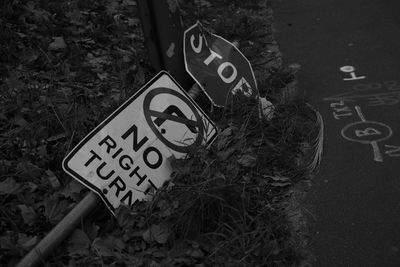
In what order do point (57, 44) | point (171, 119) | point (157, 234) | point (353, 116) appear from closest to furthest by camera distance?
point (157, 234)
point (171, 119)
point (353, 116)
point (57, 44)

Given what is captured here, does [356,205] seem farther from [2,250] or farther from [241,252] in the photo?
[2,250]

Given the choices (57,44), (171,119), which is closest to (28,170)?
(171,119)

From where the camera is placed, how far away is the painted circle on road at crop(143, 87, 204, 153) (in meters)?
2.71

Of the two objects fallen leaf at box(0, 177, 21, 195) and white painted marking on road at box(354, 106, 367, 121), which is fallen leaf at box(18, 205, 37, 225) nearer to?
fallen leaf at box(0, 177, 21, 195)

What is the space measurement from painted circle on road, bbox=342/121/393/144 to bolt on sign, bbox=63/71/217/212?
1.01 m

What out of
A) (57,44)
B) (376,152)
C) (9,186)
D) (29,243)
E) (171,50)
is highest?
(57,44)

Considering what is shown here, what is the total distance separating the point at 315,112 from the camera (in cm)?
351

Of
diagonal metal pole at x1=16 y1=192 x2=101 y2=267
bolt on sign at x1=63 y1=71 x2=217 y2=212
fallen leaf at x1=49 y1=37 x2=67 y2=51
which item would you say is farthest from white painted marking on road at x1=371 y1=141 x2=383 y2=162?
fallen leaf at x1=49 y1=37 x2=67 y2=51

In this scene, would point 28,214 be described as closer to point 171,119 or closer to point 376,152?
point 171,119

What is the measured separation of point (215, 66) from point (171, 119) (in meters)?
0.89

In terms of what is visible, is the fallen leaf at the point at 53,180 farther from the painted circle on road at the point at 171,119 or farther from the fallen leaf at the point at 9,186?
the painted circle on road at the point at 171,119

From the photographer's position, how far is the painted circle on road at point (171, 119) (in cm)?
271

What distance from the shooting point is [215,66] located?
11.6ft

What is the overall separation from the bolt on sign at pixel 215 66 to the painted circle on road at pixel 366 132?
0.75 meters
